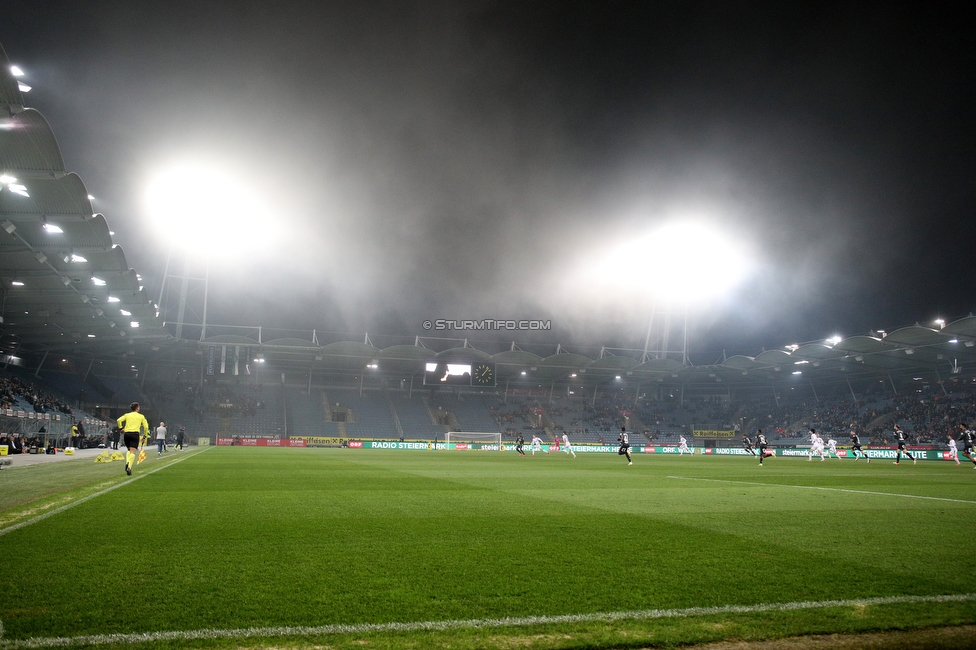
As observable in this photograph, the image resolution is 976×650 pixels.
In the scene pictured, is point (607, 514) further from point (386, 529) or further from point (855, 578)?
point (855, 578)

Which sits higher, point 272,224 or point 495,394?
point 272,224

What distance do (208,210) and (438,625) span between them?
137ft

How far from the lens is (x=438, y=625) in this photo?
3.52 meters

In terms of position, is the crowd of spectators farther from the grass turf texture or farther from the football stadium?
the grass turf texture

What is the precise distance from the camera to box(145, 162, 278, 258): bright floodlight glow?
3653 cm

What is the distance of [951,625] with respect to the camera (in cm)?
369

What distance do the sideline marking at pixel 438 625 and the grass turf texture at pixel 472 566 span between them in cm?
8

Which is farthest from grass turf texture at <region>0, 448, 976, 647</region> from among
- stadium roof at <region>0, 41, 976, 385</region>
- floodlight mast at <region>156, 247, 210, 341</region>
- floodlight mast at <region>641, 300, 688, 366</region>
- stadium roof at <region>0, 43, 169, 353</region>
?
floodlight mast at <region>641, 300, 688, 366</region>

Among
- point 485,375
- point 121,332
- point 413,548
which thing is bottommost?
point 413,548

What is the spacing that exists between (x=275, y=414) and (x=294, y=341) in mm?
10419

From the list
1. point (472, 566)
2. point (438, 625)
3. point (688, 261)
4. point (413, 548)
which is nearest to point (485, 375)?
point (688, 261)

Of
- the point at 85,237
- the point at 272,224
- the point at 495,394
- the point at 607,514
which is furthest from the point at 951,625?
the point at 495,394

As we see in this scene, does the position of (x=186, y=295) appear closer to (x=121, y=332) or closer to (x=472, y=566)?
(x=121, y=332)

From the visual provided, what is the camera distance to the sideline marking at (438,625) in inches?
126
